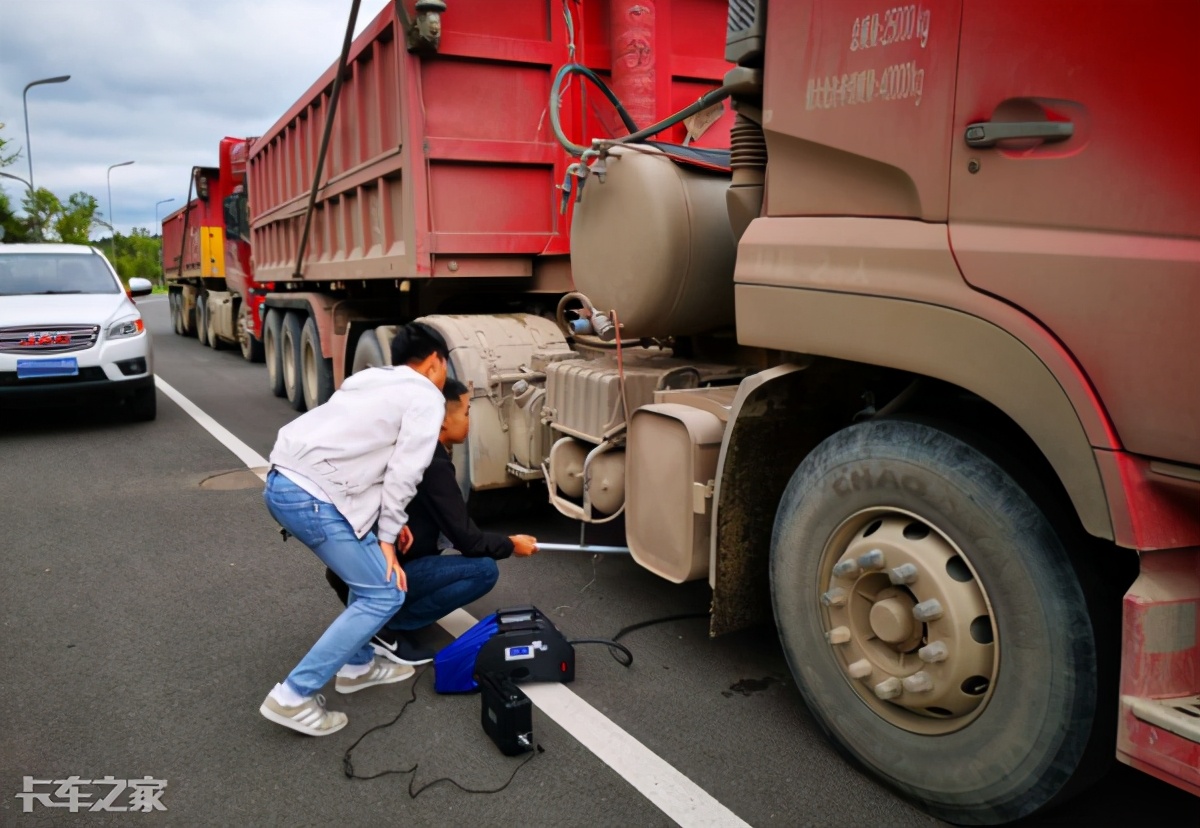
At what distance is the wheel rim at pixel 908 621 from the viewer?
7.73ft

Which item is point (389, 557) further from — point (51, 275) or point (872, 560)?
point (51, 275)

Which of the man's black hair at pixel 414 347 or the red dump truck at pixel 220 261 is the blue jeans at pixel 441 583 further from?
the red dump truck at pixel 220 261

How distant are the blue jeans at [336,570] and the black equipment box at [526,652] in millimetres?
388

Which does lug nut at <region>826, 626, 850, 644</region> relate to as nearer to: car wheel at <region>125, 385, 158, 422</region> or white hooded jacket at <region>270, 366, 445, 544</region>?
white hooded jacket at <region>270, 366, 445, 544</region>

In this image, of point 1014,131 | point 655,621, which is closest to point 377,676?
point 655,621

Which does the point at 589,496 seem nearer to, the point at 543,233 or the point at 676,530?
the point at 676,530

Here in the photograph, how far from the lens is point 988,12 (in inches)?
86.7

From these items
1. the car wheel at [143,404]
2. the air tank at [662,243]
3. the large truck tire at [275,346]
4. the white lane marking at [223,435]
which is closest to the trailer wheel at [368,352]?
the white lane marking at [223,435]

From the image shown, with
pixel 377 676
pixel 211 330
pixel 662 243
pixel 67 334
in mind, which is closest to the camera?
pixel 377 676

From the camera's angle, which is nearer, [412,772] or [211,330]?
[412,772]

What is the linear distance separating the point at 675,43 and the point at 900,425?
3.70 m

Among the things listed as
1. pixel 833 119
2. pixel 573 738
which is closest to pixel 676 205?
pixel 833 119

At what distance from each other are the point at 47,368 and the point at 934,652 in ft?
26.2

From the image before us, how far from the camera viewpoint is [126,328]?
8.62 meters
